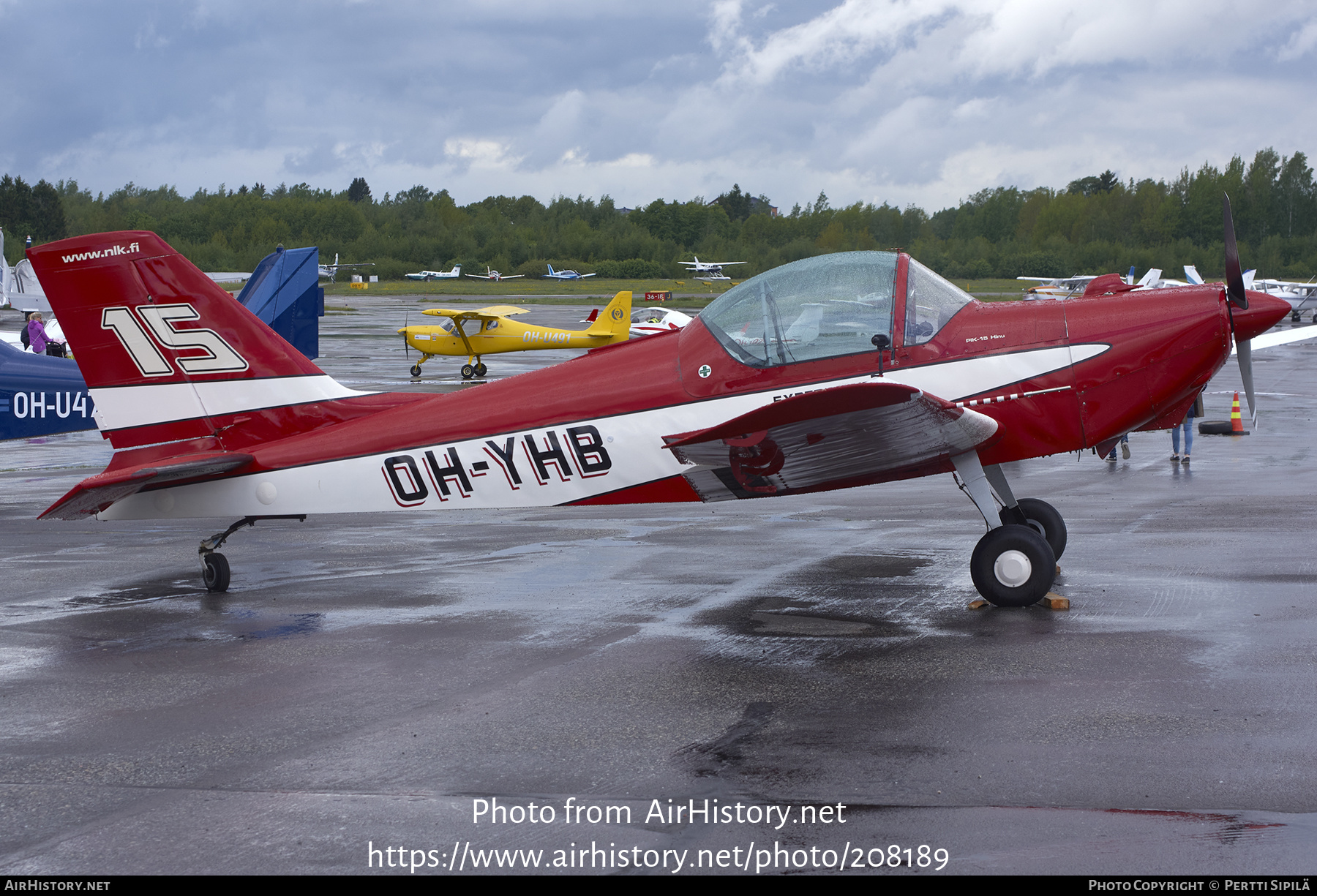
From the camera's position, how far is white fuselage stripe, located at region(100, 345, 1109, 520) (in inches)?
288

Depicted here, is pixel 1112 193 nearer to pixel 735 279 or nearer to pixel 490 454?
pixel 735 279

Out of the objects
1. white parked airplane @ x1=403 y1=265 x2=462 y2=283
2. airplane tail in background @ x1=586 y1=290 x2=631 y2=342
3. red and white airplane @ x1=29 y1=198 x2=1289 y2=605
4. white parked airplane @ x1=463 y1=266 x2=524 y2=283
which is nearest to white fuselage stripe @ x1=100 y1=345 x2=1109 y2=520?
red and white airplane @ x1=29 y1=198 x2=1289 y2=605

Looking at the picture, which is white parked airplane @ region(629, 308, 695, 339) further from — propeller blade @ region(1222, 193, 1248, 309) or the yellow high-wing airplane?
propeller blade @ region(1222, 193, 1248, 309)

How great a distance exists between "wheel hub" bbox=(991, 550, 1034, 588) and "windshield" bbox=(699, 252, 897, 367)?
61.6 inches

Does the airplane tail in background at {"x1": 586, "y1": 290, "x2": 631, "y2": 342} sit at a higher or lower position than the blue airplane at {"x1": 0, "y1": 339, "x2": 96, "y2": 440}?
higher

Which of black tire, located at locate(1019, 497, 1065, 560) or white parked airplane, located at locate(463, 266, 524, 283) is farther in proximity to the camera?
white parked airplane, located at locate(463, 266, 524, 283)

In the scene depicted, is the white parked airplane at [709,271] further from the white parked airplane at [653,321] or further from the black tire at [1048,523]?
the black tire at [1048,523]

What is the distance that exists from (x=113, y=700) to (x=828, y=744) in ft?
12.0

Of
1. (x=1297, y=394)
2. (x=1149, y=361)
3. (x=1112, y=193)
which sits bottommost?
(x=1297, y=394)

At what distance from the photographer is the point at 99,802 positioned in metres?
4.39

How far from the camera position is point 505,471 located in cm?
769

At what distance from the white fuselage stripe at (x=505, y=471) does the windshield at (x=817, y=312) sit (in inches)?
10.3

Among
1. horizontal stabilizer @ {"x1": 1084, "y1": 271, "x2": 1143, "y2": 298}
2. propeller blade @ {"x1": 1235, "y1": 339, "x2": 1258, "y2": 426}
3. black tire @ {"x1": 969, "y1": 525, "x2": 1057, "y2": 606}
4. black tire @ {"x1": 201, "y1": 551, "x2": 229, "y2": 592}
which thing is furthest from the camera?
horizontal stabilizer @ {"x1": 1084, "y1": 271, "x2": 1143, "y2": 298}

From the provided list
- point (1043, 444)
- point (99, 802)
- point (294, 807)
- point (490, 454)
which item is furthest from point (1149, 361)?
point (99, 802)
